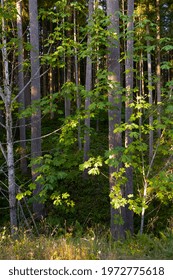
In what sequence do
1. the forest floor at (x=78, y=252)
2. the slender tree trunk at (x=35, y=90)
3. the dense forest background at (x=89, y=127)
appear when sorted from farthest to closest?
1. the slender tree trunk at (x=35, y=90)
2. the dense forest background at (x=89, y=127)
3. the forest floor at (x=78, y=252)

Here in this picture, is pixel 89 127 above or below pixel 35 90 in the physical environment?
below

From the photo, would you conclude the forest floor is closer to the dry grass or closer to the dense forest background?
the dry grass

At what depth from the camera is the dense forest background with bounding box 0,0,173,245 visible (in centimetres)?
552

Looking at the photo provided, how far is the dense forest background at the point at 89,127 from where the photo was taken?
552 cm

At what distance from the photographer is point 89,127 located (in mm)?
6941

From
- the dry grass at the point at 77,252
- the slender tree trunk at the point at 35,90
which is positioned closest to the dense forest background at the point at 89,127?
the slender tree trunk at the point at 35,90

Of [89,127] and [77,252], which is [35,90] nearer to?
[89,127]

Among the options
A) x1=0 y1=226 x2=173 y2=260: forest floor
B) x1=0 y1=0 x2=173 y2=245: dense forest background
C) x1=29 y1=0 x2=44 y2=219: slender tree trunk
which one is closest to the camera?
x1=0 y1=226 x2=173 y2=260: forest floor

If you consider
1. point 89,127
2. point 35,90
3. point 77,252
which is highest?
point 35,90

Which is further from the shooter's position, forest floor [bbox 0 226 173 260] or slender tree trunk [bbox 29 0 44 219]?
slender tree trunk [bbox 29 0 44 219]

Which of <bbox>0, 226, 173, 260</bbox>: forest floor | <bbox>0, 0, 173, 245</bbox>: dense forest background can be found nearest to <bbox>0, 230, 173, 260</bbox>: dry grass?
<bbox>0, 226, 173, 260</bbox>: forest floor

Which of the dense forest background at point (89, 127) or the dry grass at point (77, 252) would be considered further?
the dense forest background at point (89, 127)

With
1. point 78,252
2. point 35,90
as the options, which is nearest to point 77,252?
point 78,252

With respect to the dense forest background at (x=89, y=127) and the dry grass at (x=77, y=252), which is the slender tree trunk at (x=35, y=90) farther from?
the dry grass at (x=77, y=252)
